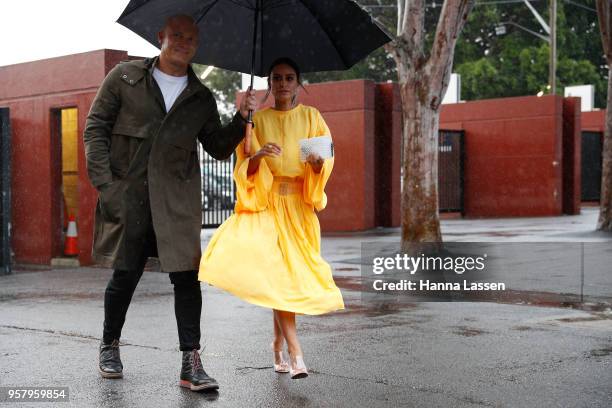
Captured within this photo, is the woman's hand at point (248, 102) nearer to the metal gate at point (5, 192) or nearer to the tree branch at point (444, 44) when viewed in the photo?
the metal gate at point (5, 192)

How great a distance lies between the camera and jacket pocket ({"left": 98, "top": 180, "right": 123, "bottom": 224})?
550 cm

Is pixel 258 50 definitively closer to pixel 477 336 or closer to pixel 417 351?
pixel 417 351

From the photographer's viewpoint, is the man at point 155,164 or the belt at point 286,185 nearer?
the man at point 155,164

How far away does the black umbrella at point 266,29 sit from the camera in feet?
18.9

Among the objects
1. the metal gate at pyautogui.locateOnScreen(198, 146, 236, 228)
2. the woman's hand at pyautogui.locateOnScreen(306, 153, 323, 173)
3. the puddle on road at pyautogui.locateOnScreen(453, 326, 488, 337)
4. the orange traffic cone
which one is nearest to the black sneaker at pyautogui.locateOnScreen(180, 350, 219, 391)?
the woman's hand at pyautogui.locateOnScreen(306, 153, 323, 173)

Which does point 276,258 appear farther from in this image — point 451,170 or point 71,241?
point 451,170

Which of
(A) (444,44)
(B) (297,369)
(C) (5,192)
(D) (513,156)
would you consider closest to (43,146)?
(C) (5,192)

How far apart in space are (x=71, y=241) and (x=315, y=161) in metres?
9.17

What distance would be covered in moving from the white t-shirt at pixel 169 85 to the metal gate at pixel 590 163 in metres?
28.2

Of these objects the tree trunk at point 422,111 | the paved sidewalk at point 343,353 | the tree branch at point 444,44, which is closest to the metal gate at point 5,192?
the paved sidewalk at point 343,353

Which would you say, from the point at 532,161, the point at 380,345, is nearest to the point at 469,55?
the point at 532,161

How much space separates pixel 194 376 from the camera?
5.29m

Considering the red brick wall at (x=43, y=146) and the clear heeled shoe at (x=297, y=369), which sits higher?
the red brick wall at (x=43, y=146)

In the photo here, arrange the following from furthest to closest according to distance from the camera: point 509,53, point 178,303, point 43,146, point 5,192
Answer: point 509,53 < point 43,146 < point 5,192 < point 178,303
